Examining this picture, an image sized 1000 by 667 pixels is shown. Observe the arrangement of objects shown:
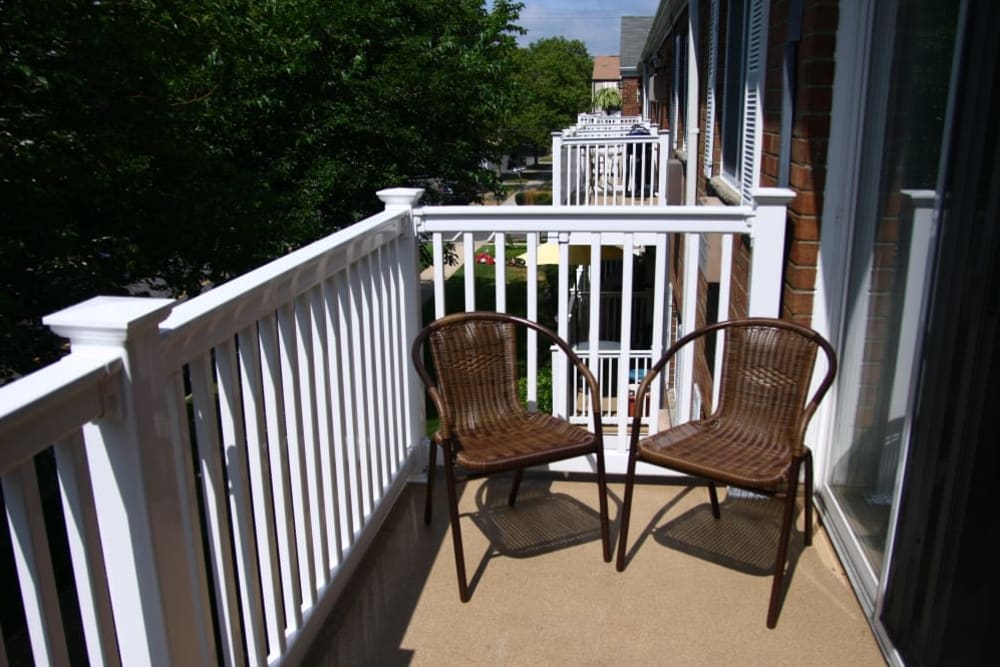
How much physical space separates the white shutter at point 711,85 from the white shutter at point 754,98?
6.27 feet

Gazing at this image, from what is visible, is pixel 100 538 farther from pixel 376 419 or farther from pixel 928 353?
pixel 928 353

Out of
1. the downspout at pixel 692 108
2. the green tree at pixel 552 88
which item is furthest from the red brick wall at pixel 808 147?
the green tree at pixel 552 88

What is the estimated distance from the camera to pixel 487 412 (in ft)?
9.70

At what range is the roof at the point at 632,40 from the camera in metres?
30.3

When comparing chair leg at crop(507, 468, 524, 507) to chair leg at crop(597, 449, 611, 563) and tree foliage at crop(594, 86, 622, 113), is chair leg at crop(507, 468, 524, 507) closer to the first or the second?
chair leg at crop(597, 449, 611, 563)

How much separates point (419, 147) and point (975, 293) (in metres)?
8.90

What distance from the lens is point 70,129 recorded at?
4.52 m

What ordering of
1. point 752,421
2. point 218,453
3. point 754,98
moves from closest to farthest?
1. point 218,453
2. point 752,421
3. point 754,98

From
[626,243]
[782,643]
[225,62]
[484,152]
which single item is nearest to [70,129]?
[225,62]

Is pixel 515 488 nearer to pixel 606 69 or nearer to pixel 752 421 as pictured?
pixel 752 421

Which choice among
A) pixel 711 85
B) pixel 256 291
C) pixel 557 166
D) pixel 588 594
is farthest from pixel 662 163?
pixel 256 291

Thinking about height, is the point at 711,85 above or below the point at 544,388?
above

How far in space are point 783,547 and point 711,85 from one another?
17.0 ft

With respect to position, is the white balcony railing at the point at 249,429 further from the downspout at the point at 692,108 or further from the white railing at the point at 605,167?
the white railing at the point at 605,167
